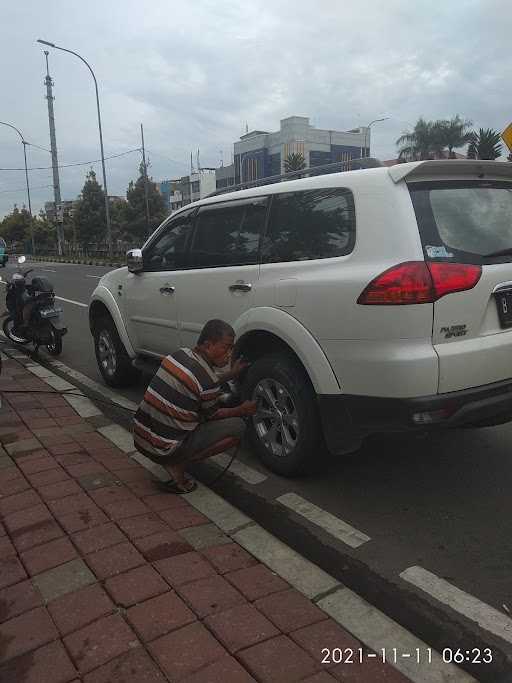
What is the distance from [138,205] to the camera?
43.6 metres

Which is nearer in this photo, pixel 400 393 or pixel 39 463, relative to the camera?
pixel 400 393

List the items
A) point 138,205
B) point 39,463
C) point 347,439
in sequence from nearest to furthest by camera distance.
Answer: point 347,439 < point 39,463 < point 138,205

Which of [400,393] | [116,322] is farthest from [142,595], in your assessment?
[116,322]

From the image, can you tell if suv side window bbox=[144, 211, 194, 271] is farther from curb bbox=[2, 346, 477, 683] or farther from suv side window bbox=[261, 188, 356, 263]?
curb bbox=[2, 346, 477, 683]

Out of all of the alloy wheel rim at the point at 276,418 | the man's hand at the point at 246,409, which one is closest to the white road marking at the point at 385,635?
the alloy wheel rim at the point at 276,418

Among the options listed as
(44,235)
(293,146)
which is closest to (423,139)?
(293,146)

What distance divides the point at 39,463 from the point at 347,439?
2.04 m

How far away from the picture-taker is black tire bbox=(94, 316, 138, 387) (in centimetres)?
562

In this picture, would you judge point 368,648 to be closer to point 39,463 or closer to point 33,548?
point 33,548

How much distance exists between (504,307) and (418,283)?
0.59 meters

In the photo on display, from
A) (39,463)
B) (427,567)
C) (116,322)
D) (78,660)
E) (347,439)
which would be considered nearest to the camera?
(78,660)

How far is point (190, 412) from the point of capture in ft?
10.7

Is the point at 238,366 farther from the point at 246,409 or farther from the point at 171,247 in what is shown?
the point at 171,247

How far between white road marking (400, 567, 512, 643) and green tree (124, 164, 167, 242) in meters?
41.8
